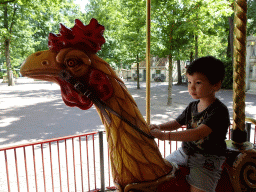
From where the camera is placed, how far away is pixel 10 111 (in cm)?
1019

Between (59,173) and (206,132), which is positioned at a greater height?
(206,132)

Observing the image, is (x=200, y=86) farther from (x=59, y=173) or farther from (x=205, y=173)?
(x=59, y=173)

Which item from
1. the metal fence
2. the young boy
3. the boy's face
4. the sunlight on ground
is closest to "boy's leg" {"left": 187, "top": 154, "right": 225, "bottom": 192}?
the young boy

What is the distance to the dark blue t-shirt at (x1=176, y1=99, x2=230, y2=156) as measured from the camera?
127cm

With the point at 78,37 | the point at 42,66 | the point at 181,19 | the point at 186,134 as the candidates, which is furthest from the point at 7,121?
the point at 181,19

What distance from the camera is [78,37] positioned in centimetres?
110

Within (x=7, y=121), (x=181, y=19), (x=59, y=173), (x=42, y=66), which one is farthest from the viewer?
(x=181, y=19)

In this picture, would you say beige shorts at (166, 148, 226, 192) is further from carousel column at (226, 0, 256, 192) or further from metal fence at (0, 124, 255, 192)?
metal fence at (0, 124, 255, 192)

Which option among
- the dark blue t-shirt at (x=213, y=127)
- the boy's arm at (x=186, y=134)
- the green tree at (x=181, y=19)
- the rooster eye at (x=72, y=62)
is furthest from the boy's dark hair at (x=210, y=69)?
the green tree at (x=181, y=19)

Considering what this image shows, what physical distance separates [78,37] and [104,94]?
1.09ft

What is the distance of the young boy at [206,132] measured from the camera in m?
1.24

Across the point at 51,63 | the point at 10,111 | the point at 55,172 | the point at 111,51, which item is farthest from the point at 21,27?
the point at 51,63

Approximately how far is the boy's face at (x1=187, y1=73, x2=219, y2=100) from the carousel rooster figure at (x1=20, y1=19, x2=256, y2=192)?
397 mm

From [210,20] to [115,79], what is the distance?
33.5 ft
